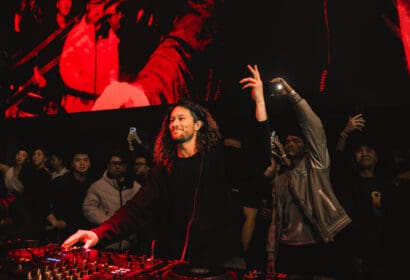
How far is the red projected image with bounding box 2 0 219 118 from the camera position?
11.8 feet

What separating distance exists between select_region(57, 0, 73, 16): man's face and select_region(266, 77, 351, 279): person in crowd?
355 centimetres

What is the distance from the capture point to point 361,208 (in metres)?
2.80

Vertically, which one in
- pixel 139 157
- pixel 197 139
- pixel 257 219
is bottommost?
pixel 257 219

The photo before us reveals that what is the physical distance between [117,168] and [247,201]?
1598mm

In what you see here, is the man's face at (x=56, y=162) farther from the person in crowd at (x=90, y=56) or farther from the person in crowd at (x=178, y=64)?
the person in crowd at (x=178, y=64)

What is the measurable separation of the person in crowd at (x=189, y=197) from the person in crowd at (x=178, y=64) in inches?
52.1

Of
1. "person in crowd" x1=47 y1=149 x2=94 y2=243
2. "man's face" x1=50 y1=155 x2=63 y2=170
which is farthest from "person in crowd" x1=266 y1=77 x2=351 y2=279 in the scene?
"man's face" x1=50 y1=155 x2=63 y2=170

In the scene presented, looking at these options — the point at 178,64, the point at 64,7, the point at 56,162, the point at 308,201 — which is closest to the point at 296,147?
the point at 308,201

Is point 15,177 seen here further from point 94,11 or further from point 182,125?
point 182,125

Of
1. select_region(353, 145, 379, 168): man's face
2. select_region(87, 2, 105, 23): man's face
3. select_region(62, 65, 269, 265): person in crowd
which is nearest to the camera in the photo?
select_region(62, 65, 269, 265): person in crowd

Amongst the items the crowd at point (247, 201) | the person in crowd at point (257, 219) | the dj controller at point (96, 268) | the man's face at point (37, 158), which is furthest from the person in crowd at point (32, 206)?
the person in crowd at point (257, 219)

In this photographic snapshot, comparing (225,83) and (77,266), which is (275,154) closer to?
(225,83)

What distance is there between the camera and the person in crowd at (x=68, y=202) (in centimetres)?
373

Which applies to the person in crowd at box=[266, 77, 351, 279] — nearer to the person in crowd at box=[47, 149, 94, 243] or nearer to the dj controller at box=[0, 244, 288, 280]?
the dj controller at box=[0, 244, 288, 280]
